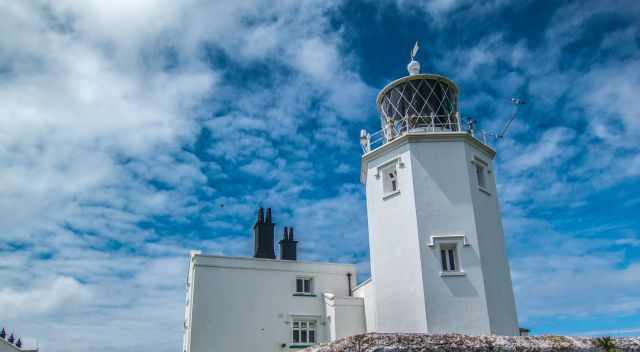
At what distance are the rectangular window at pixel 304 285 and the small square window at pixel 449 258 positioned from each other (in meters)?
8.53

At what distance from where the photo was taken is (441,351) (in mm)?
5336

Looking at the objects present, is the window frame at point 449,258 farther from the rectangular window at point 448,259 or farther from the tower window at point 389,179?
the tower window at point 389,179

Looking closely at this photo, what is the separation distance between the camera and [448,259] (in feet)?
50.3

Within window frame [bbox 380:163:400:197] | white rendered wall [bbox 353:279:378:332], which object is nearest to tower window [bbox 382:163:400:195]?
window frame [bbox 380:163:400:197]

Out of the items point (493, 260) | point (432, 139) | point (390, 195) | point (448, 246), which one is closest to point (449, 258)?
point (448, 246)

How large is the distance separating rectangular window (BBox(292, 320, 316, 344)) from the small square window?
27.5ft

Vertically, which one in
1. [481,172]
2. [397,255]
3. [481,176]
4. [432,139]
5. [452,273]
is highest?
[432,139]

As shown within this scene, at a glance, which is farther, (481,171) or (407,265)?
(481,171)

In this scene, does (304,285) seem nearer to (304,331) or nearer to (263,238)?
(304,331)

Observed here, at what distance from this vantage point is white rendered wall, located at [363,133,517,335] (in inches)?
581

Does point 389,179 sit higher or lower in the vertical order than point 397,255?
higher

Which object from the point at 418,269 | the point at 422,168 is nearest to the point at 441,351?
the point at 418,269

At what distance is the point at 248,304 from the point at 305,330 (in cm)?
282

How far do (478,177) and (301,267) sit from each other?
9.22 m
